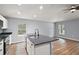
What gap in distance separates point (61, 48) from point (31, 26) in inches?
19.6

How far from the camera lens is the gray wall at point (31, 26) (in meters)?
1.10

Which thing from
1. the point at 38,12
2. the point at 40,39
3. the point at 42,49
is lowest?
the point at 42,49

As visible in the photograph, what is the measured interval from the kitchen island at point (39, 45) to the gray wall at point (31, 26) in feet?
0.28

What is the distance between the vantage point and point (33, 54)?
1.11 metres

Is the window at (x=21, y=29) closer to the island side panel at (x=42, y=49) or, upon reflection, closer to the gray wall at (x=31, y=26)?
the gray wall at (x=31, y=26)

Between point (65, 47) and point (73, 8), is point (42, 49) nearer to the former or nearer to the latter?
point (65, 47)

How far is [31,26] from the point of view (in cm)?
116

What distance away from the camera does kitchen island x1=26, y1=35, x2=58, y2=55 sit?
3.70 feet

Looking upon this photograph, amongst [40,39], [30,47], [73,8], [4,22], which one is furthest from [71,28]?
[4,22]

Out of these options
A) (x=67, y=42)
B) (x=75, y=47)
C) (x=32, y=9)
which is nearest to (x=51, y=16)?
(x=32, y=9)

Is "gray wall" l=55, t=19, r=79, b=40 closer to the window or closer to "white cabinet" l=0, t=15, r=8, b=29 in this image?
the window

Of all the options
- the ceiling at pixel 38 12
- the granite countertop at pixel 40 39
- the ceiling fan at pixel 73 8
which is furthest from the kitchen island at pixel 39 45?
the ceiling fan at pixel 73 8

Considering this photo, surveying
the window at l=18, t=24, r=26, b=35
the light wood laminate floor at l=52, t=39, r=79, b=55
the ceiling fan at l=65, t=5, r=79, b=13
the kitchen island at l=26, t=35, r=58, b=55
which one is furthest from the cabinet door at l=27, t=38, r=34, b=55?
the ceiling fan at l=65, t=5, r=79, b=13

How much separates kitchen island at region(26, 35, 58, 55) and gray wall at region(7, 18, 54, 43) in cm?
8
